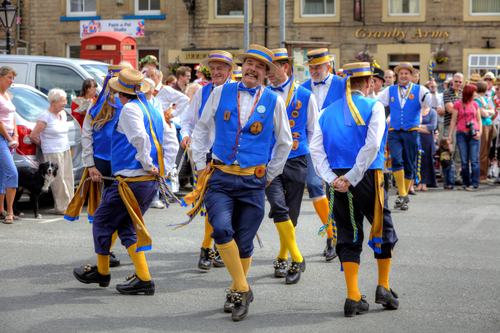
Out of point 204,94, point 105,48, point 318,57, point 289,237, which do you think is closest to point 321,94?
point 318,57

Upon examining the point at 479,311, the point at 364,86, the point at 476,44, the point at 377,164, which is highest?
the point at 476,44

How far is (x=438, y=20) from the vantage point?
2169 cm

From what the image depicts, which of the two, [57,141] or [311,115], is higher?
[311,115]

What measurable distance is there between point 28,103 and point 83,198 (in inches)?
171

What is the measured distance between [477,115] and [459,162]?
4.04 ft

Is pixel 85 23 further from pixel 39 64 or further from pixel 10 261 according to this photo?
pixel 10 261

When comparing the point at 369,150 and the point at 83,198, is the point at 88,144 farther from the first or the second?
the point at 369,150

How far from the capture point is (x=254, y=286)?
18.0 ft

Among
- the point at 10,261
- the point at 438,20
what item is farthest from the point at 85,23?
the point at 10,261

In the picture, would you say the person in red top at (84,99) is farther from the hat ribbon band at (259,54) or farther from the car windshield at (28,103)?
the hat ribbon band at (259,54)

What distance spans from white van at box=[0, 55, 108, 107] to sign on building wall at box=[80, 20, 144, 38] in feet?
41.6

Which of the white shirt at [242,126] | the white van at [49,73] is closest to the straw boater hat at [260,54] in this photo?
the white shirt at [242,126]

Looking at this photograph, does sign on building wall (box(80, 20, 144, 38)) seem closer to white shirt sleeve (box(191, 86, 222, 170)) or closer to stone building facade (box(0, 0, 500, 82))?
stone building facade (box(0, 0, 500, 82))

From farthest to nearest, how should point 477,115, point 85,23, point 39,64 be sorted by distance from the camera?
point 85,23 < point 477,115 < point 39,64
